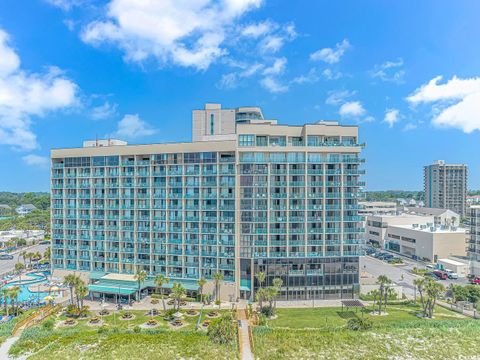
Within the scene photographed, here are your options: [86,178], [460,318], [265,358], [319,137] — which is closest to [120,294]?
[86,178]

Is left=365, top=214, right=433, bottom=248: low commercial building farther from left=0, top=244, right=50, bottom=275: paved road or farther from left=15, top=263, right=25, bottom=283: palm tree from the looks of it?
left=0, top=244, right=50, bottom=275: paved road

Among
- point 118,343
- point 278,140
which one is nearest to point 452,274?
point 278,140

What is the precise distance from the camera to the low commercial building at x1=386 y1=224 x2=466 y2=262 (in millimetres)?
98750

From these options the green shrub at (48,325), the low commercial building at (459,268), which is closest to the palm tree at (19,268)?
Result: the green shrub at (48,325)

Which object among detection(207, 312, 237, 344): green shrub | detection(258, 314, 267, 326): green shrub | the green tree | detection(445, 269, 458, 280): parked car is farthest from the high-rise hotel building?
detection(445, 269, 458, 280): parked car

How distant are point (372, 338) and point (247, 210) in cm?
3103

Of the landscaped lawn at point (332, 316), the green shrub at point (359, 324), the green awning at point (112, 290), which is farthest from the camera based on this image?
the green awning at point (112, 290)

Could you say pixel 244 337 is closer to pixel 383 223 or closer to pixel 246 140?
pixel 246 140

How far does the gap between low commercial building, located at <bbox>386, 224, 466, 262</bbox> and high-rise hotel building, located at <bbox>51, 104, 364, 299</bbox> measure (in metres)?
46.6

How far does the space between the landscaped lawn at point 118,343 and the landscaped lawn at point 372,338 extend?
23.5ft

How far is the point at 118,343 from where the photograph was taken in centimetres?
4656

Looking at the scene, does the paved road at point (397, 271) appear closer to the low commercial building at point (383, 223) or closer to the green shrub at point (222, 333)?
the low commercial building at point (383, 223)

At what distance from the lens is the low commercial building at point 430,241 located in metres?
98.8

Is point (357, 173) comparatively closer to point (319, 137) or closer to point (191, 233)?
point (319, 137)
